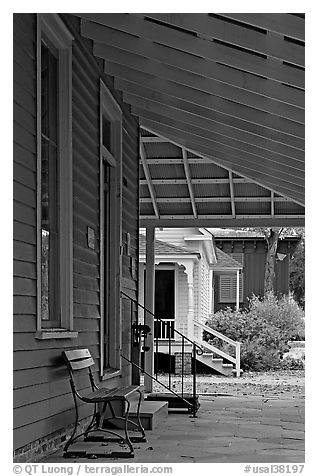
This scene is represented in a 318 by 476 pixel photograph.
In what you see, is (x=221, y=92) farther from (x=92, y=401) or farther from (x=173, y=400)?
(x=173, y=400)

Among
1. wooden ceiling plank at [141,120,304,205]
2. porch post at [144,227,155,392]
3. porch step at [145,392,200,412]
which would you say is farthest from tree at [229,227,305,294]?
porch step at [145,392,200,412]

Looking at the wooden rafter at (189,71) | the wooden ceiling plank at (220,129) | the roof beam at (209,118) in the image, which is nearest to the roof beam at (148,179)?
the wooden ceiling plank at (220,129)

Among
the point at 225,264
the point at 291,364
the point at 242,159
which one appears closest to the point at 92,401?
the point at 242,159

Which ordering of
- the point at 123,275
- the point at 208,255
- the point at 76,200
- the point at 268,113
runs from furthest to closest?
the point at 208,255
the point at 123,275
the point at 268,113
the point at 76,200

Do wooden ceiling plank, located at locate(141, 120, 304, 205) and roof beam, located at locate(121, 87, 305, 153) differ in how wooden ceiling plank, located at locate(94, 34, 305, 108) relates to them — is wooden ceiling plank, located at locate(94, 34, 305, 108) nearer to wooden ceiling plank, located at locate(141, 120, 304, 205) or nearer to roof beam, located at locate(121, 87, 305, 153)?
roof beam, located at locate(121, 87, 305, 153)

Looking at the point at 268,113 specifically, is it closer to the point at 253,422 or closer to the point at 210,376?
the point at 253,422

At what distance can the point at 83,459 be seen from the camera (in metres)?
6.36

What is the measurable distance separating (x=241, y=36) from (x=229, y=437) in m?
3.86

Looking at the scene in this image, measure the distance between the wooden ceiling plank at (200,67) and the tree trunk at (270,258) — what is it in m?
21.3

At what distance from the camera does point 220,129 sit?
9.42 m

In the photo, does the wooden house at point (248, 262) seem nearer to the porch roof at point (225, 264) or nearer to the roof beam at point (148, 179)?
the porch roof at point (225, 264)
